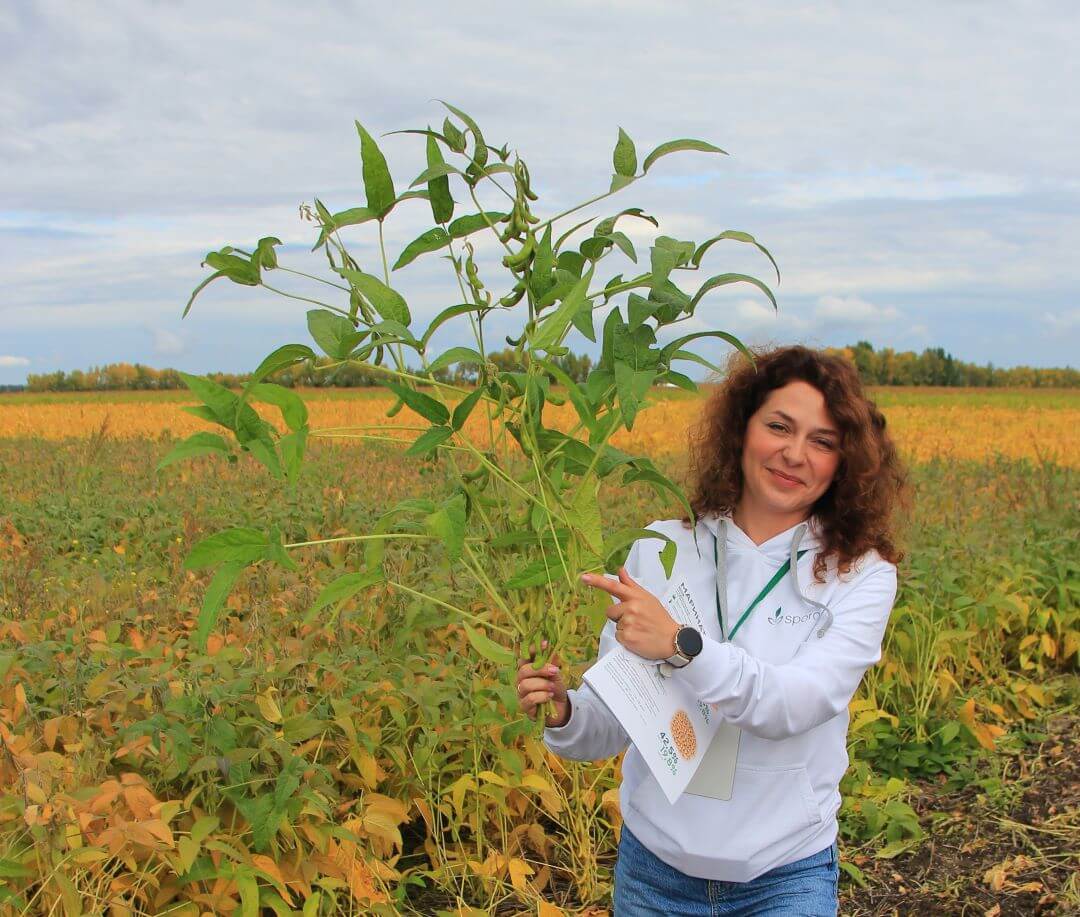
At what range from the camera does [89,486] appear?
7.06 m

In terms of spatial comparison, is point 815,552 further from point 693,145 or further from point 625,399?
point 693,145

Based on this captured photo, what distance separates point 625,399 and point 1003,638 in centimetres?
440

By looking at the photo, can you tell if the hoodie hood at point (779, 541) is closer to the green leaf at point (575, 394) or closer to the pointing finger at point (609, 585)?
the pointing finger at point (609, 585)

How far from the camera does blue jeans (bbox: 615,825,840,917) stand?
177 centimetres

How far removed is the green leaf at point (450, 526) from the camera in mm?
1362

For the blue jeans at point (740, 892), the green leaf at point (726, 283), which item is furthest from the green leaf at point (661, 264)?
the blue jeans at point (740, 892)

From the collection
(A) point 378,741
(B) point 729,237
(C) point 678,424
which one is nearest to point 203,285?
(B) point 729,237

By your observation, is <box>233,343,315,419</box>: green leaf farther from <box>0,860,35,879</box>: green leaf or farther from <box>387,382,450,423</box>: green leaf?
<box>0,860,35,879</box>: green leaf

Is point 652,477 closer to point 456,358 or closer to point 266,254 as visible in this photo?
point 456,358

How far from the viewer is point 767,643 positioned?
1.81 metres

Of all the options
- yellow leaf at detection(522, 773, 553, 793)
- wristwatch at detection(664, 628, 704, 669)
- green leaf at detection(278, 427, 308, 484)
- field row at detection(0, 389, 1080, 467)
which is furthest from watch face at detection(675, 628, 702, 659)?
field row at detection(0, 389, 1080, 467)

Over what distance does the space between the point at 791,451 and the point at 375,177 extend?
928 mm

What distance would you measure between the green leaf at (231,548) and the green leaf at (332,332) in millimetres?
278

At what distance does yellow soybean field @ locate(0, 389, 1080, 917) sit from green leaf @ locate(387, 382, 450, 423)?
0.10 m
